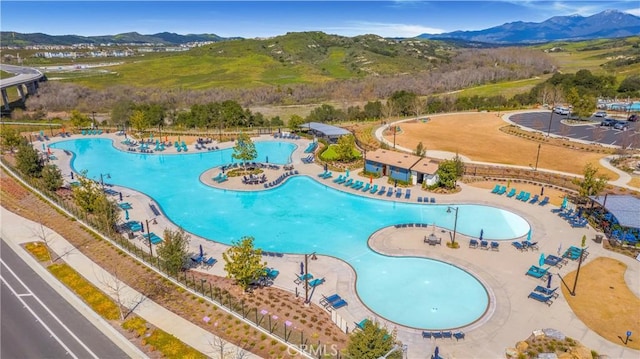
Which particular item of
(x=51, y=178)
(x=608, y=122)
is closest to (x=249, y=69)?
(x=608, y=122)

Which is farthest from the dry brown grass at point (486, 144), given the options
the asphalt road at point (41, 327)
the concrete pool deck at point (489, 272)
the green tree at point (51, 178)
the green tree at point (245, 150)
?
the asphalt road at point (41, 327)

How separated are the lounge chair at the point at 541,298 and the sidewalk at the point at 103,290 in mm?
18873

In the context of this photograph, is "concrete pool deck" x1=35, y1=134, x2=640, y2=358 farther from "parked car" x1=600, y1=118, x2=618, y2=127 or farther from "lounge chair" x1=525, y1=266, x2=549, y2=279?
"parked car" x1=600, y1=118, x2=618, y2=127

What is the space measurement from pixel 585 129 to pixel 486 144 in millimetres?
Result: 24170

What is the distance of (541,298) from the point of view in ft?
84.0

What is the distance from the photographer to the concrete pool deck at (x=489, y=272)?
879 inches

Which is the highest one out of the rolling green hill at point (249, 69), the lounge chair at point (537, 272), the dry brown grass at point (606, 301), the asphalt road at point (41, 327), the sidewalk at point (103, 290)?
the rolling green hill at point (249, 69)

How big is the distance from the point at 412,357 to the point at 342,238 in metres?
15.5

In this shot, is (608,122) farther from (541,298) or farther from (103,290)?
(103,290)

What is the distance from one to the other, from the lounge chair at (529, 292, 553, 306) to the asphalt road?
1021 inches

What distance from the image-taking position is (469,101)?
310 feet

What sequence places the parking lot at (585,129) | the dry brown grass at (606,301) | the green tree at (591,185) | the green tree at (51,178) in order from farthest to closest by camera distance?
the parking lot at (585,129)
the green tree at (51,178)
the green tree at (591,185)
the dry brown grass at (606,301)

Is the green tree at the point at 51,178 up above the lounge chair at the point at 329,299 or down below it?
above

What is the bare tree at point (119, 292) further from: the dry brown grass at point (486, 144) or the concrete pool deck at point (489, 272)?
the dry brown grass at point (486, 144)
